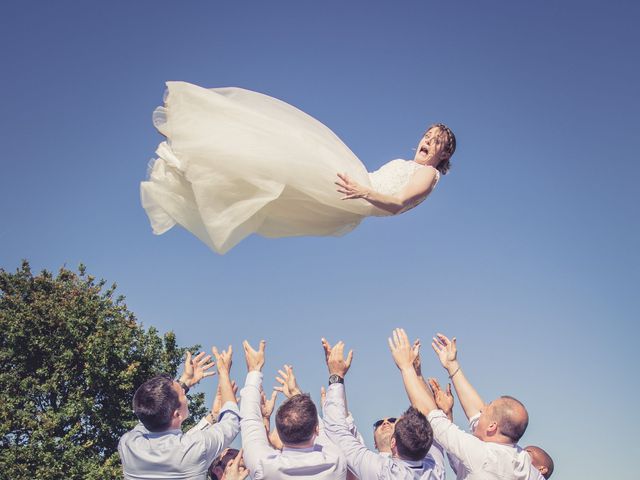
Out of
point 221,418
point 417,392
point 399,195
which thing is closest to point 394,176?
point 399,195

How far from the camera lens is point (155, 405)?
4258mm

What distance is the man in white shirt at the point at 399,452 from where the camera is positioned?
4.14 metres

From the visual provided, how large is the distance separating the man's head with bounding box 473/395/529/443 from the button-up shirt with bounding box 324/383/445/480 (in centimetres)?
41

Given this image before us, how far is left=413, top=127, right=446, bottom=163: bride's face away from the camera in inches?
228

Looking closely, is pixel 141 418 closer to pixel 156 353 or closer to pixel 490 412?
pixel 490 412

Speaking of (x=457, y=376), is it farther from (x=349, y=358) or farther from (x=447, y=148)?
(x=447, y=148)

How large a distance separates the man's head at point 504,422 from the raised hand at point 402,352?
893 mm

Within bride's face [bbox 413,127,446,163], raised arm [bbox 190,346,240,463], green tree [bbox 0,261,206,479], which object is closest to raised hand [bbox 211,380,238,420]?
raised arm [bbox 190,346,240,463]

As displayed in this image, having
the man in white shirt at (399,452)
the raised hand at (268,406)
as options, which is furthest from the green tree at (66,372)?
the man in white shirt at (399,452)

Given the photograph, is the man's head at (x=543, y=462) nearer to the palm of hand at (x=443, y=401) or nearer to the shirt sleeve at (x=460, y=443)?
the palm of hand at (x=443, y=401)

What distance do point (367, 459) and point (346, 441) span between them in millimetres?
258

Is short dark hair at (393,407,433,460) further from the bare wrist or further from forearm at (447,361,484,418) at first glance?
the bare wrist

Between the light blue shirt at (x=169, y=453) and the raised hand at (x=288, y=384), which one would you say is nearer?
the light blue shirt at (x=169, y=453)

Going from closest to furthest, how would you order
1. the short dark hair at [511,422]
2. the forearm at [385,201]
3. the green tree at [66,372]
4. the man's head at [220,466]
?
the short dark hair at [511,422] → the forearm at [385,201] → the man's head at [220,466] → the green tree at [66,372]
